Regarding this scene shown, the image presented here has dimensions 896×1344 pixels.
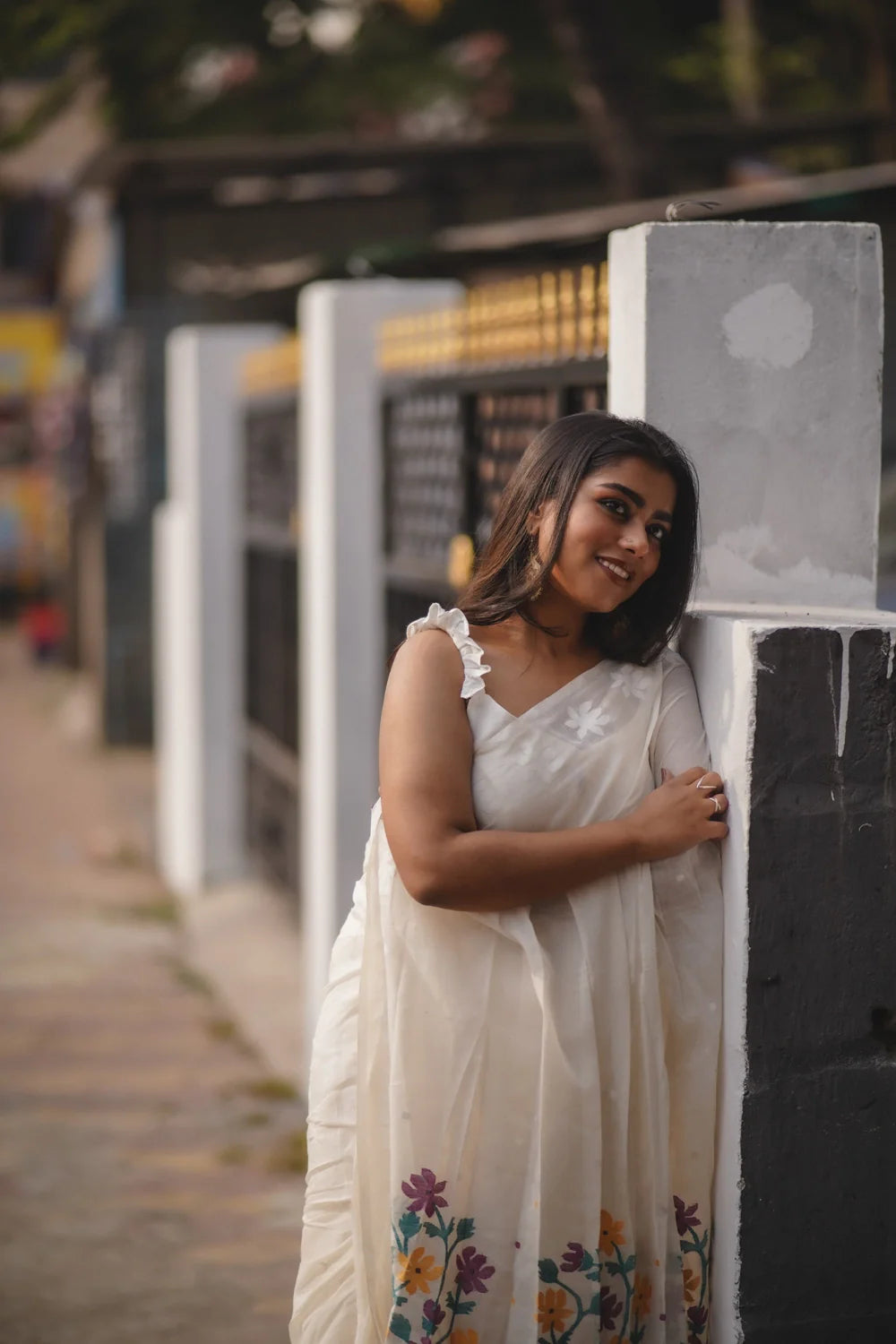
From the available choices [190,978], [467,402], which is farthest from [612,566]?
[190,978]

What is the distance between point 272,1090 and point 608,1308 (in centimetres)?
291

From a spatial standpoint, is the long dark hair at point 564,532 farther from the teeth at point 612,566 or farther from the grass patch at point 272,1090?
the grass patch at point 272,1090

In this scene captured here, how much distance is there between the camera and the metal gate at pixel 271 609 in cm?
657

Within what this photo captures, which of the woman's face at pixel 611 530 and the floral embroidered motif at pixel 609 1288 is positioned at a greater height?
the woman's face at pixel 611 530

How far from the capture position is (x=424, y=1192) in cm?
242

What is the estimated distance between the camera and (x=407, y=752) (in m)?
2.34

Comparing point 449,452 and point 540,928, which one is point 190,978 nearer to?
point 449,452

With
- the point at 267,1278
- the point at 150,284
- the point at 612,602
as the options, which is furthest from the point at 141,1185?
the point at 150,284

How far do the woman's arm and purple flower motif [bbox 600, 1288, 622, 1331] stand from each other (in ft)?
1.90

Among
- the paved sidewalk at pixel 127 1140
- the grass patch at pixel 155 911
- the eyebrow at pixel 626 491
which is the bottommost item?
the paved sidewalk at pixel 127 1140

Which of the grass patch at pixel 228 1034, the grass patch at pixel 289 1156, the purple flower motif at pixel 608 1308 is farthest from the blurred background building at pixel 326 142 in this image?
the purple flower motif at pixel 608 1308

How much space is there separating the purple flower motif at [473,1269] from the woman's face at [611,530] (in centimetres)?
94

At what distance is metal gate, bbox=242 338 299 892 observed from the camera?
6570mm

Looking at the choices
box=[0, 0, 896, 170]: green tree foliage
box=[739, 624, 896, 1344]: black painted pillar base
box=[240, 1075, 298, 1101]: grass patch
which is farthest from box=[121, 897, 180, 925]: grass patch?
box=[739, 624, 896, 1344]: black painted pillar base
